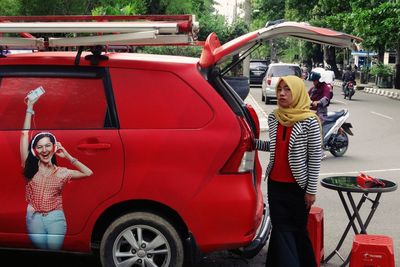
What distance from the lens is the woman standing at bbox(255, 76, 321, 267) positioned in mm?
4062

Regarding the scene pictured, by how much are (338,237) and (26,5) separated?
67.6 feet

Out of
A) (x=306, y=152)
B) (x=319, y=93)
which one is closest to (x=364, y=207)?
(x=306, y=152)

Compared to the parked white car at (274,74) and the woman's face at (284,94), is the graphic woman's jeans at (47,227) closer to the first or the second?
the woman's face at (284,94)

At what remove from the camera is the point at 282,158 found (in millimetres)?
4180

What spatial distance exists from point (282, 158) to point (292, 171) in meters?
0.13

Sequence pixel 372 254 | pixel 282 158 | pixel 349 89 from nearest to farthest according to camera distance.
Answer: pixel 282 158 → pixel 372 254 → pixel 349 89

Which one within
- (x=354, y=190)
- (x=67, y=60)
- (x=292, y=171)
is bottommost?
(x=354, y=190)

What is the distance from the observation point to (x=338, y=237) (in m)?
5.83

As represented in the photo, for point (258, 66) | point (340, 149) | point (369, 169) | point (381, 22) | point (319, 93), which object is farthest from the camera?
point (258, 66)

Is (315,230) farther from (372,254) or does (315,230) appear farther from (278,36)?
(278,36)

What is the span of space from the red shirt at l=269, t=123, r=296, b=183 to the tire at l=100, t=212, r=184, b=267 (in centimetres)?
85

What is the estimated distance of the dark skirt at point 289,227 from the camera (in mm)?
4199

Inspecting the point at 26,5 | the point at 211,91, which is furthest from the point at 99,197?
the point at 26,5

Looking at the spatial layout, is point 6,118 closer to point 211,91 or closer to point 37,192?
point 37,192
